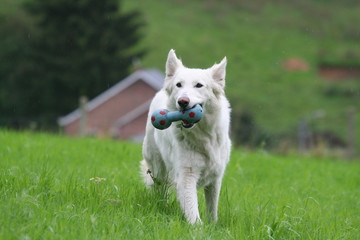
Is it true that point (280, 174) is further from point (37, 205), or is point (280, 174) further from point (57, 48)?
point (57, 48)

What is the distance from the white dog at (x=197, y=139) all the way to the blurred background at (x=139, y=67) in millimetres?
13466

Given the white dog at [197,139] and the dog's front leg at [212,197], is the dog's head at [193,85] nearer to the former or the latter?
the white dog at [197,139]

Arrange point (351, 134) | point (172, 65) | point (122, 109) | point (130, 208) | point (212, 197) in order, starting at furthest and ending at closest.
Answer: point (122, 109) → point (351, 134) → point (172, 65) → point (212, 197) → point (130, 208)

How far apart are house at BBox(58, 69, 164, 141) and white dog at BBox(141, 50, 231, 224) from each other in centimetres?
2655

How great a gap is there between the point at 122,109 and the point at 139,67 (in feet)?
11.7

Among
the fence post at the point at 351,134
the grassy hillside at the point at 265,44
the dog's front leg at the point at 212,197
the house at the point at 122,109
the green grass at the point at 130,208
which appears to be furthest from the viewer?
the grassy hillside at the point at 265,44

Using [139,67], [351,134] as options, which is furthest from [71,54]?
[351,134]

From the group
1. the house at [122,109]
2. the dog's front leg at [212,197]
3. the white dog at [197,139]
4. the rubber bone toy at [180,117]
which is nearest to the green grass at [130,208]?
the dog's front leg at [212,197]

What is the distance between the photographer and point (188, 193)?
4391 mm

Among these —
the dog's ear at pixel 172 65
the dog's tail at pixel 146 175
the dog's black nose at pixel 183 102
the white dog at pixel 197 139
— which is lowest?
the dog's tail at pixel 146 175

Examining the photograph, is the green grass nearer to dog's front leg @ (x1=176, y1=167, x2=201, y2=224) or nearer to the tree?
dog's front leg @ (x1=176, y1=167, x2=201, y2=224)

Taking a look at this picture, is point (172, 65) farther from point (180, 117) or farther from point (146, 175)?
point (146, 175)

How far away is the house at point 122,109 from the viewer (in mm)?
32281

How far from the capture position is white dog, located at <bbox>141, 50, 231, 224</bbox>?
4.46m
